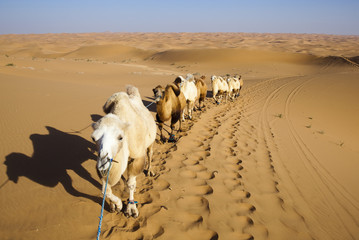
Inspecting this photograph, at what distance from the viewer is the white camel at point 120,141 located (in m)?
2.20

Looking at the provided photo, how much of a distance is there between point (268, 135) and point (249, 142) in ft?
4.50

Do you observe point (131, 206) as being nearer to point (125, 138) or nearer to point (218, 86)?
point (125, 138)

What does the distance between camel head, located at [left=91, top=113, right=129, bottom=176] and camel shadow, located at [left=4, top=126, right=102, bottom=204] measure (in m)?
1.85

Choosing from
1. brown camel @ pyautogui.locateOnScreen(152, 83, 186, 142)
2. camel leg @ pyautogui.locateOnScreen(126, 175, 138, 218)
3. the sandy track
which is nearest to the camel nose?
camel leg @ pyautogui.locateOnScreen(126, 175, 138, 218)

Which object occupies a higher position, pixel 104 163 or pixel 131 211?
pixel 104 163

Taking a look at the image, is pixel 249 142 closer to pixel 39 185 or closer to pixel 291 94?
pixel 39 185

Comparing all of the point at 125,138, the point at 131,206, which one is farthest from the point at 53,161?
the point at 125,138

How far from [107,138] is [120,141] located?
0.20 meters

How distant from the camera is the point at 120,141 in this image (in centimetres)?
237

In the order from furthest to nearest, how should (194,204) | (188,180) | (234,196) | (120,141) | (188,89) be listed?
(188,89)
(188,180)
(234,196)
(194,204)
(120,141)

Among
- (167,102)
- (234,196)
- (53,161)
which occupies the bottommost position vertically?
(234,196)

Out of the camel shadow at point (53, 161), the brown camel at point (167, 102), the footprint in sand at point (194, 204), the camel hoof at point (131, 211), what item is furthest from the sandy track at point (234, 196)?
the camel shadow at point (53, 161)

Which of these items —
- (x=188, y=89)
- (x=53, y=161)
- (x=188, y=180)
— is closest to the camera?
(x=53, y=161)

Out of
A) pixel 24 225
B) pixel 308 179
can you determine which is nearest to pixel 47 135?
pixel 24 225
